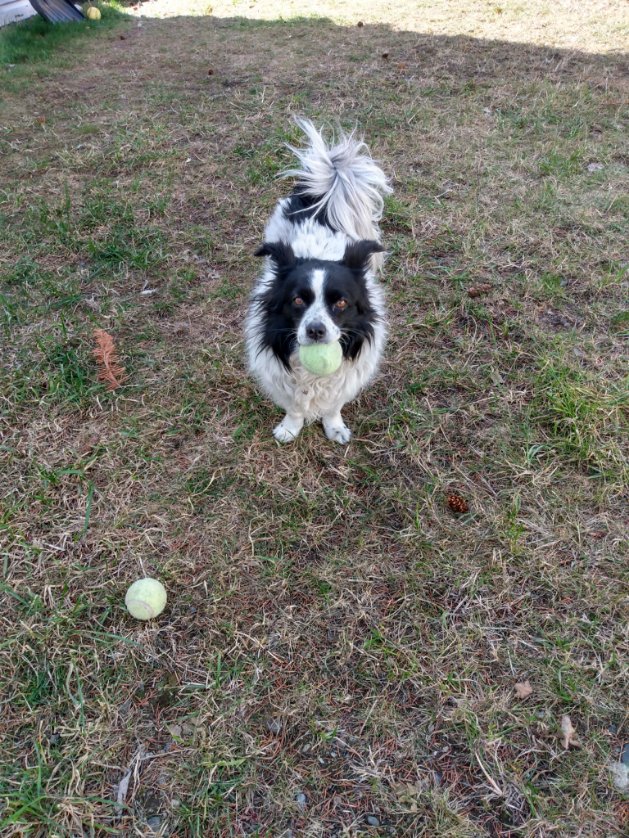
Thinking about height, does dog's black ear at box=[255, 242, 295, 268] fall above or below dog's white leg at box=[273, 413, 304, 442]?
above

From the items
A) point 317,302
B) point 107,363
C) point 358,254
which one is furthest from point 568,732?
point 107,363

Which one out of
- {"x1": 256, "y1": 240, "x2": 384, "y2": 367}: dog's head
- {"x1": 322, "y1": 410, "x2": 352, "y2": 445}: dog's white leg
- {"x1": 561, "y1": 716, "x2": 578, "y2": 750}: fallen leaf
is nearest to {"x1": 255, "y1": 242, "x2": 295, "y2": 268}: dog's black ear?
{"x1": 256, "y1": 240, "x2": 384, "y2": 367}: dog's head

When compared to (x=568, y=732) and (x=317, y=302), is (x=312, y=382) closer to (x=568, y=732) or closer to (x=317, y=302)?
(x=317, y=302)

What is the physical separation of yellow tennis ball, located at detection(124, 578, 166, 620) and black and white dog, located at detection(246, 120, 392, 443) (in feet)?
3.13

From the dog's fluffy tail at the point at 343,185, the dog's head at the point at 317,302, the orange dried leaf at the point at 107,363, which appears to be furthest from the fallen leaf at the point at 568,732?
the orange dried leaf at the point at 107,363

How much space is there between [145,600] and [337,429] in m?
1.19

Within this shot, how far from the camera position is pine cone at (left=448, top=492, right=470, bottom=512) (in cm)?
236

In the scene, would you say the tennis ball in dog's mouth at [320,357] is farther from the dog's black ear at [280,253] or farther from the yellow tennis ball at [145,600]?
the yellow tennis ball at [145,600]

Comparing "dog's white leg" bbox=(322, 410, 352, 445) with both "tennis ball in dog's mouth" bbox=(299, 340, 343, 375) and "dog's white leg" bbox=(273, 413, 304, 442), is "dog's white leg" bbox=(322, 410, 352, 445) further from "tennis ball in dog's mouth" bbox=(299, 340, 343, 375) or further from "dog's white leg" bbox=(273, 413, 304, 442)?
"tennis ball in dog's mouth" bbox=(299, 340, 343, 375)

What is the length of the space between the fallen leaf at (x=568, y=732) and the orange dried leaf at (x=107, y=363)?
2455 mm

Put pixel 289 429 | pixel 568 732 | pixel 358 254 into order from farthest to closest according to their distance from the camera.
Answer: pixel 289 429 < pixel 358 254 < pixel 568 732

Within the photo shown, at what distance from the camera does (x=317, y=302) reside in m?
2.18

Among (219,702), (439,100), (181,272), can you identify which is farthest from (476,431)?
(439,100)

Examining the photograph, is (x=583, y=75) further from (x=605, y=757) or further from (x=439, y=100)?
(x=605, y=757)
